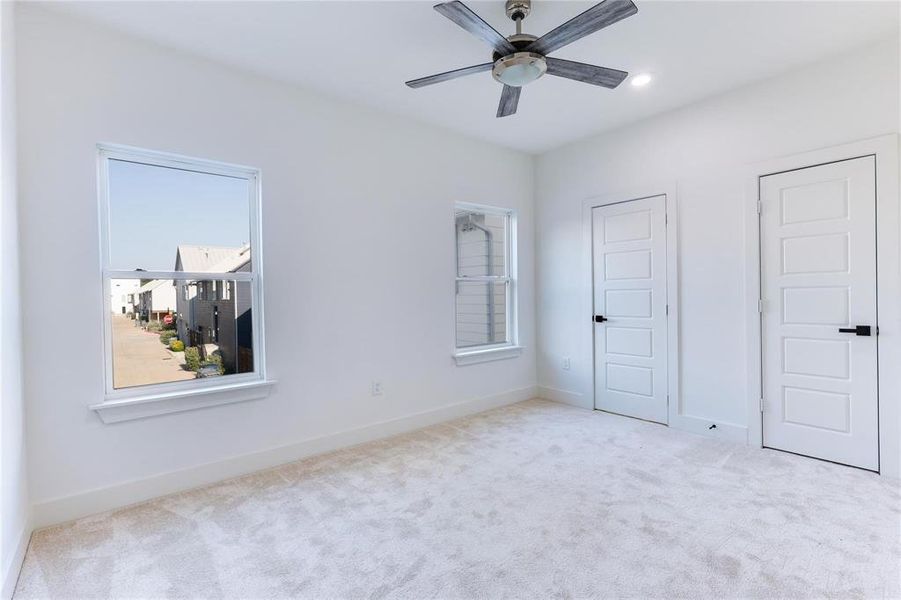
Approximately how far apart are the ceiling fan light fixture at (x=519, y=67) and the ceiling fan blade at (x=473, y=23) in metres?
0.04

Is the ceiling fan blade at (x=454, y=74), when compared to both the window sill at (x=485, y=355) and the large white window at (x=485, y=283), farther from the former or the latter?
the window sill at (x=485, y=355)

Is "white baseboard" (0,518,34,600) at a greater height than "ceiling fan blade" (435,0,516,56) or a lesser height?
lesser

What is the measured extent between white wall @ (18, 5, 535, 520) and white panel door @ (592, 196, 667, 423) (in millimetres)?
833

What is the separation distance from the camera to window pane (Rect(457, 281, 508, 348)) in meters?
4.32

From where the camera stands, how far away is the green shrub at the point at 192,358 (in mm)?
2820

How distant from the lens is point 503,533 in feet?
7.11

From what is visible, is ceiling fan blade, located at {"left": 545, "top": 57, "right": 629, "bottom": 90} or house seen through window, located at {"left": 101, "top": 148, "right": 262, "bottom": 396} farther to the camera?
house seen through window, located at {"left": 101, "top": 148, "right": 262, "bottom": 396}

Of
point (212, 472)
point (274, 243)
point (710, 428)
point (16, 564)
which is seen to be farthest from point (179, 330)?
point (710, 428)

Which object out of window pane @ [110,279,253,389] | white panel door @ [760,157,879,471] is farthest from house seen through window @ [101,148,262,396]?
white panel door @ [760,157,879,471]

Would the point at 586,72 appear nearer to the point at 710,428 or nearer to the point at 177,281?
the point at 177,281

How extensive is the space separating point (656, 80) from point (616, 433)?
2755 millimetres

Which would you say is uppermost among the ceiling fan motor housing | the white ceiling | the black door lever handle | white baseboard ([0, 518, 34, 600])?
the white ceiling

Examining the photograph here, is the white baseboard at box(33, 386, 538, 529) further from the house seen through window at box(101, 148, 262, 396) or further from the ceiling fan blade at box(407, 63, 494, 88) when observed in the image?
the ceiling fan blade at box(407, 63, 494, 88)

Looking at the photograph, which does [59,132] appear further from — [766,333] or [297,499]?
[766,333]
